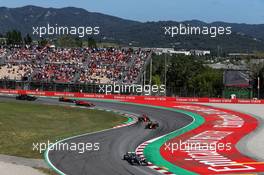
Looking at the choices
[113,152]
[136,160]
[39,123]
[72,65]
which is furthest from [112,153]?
[72,65]

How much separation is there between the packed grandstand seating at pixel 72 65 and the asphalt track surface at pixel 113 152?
23.7m

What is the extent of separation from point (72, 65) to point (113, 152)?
5008 centimetres

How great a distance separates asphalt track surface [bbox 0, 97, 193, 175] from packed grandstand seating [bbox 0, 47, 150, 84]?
2370 centimetres

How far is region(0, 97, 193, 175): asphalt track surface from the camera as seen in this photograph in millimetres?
26219

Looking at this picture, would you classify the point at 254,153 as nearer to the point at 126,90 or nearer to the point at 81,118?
the point at 81,118

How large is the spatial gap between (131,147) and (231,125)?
1608cm

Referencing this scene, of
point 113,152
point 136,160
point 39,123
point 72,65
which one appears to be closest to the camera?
point 136,160

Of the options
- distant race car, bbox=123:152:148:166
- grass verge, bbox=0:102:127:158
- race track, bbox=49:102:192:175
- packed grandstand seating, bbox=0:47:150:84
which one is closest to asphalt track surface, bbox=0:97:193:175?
race track, bbox=49:102:192:175

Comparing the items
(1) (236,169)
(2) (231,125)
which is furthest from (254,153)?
(2) (231,125)

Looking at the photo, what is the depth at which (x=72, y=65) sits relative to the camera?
3152 inches

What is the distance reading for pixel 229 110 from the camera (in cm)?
5909

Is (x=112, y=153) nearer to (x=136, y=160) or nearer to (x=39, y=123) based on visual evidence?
(x=136, y=160)

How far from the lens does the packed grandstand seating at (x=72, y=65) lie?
75188mm

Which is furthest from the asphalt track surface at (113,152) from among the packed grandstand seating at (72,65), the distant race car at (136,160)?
the packed grandstand seating at (72,65)
